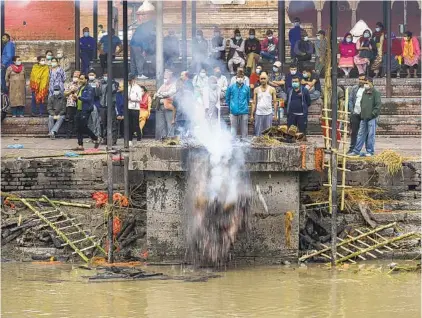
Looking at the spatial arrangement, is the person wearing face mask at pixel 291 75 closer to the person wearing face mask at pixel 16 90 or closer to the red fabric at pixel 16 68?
the person wearing face mask at pixel 16 90

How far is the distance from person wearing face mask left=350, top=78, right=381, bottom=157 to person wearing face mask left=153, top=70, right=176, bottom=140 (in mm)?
3049

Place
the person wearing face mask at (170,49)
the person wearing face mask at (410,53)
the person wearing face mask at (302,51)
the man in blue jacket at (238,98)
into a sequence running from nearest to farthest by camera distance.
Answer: the man in blue jacket at (238,98) < the person wearing face mask at (170,49) < the person wearing face mask at (302,51) < the person wearing face mask at (410,53)

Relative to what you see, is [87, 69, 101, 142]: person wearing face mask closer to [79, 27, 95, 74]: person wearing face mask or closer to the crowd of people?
the crowd of people

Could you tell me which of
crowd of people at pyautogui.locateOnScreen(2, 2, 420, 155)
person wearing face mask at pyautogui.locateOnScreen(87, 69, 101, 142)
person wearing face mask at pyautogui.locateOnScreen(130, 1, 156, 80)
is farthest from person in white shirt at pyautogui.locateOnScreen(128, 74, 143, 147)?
person wearing face mask at pyautogui.locateOnScreen(130, 1, 156, 80)

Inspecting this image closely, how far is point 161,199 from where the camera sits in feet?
64.4

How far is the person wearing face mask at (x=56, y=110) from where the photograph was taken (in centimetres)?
2481

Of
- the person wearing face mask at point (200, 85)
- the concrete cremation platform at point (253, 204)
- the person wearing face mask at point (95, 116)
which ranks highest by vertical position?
the person wearing face mask at point (200, 85)

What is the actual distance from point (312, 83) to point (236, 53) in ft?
8.65

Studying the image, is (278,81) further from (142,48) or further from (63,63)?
(63,63)

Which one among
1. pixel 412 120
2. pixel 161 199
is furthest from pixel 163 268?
pixel 412 120

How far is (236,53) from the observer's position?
26969mm

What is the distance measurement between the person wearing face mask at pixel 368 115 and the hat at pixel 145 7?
11.1m

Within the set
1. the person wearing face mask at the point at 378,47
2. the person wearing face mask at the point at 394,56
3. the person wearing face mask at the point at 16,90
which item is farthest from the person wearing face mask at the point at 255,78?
the person wearing face mask at the point at 16,90

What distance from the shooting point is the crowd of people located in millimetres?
22625
